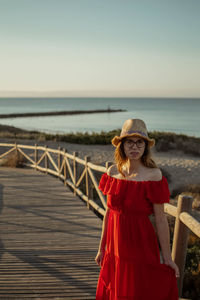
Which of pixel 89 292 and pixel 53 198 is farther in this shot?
pixel 53 198

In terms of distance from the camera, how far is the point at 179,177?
15.2 m

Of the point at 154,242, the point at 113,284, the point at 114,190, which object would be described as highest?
the point at 114,190

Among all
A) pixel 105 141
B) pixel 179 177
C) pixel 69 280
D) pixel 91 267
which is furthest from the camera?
pixel 105 141

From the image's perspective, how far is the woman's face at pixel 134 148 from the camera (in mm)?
2309

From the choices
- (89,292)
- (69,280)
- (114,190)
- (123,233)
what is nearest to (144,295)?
(123,233)

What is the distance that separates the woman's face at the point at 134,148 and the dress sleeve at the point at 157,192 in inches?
9.7

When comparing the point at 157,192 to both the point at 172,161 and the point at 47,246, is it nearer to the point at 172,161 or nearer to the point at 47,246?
the point at 47,246

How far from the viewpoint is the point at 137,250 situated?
2.27 meters

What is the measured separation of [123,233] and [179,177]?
44.5 feet

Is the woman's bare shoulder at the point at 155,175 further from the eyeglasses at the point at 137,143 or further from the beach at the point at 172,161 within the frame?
the beach at the point at 172,161

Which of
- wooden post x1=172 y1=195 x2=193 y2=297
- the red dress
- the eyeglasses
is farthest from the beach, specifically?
the eyeglasses

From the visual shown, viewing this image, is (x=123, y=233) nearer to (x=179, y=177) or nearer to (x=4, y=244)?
(x=4, y=244)

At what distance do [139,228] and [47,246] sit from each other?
2.86 meters

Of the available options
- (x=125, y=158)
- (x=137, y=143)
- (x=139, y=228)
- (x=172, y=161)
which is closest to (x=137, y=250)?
(x=139, y=228)
